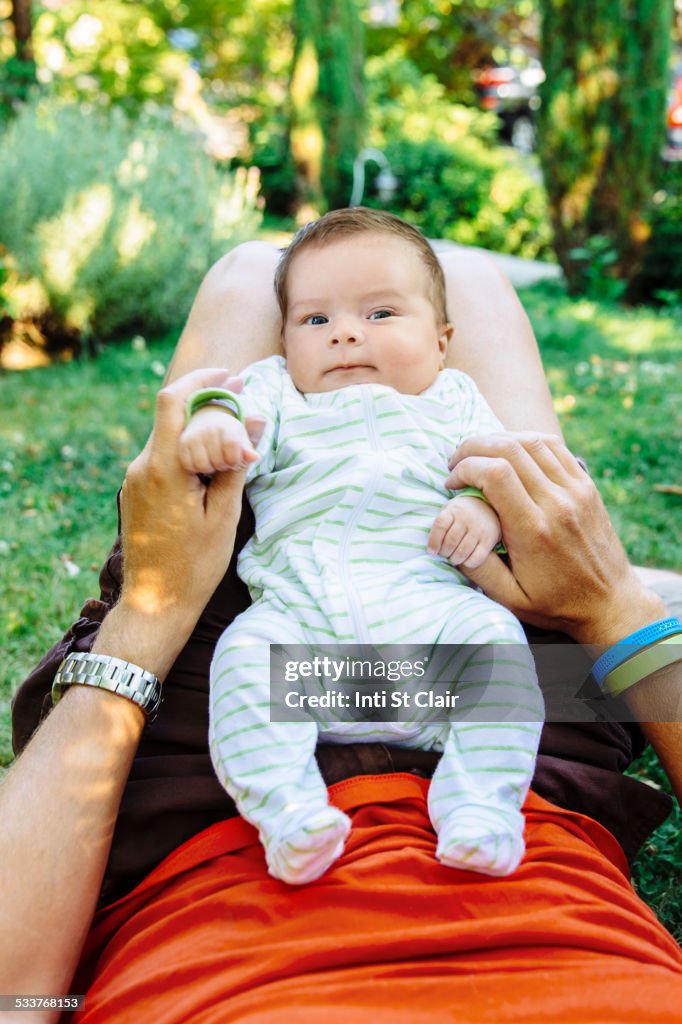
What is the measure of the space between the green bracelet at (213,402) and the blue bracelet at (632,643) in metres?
0.90

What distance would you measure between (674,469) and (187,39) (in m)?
15.2

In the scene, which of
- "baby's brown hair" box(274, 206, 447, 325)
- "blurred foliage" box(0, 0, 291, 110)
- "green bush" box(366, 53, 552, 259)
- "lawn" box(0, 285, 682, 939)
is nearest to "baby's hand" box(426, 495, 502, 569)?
"baby's brown hair" box(274, 206, 447, 325)

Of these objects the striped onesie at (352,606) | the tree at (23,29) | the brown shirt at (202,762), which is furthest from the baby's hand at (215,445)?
the tree at (23,29)

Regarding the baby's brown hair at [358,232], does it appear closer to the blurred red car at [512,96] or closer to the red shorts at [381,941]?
the red shorts at [381,941]

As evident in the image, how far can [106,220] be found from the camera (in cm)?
670

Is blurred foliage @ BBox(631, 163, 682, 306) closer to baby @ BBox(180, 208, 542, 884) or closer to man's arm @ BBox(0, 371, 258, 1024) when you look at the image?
baby @ BBox(180, 208, 542, 884)

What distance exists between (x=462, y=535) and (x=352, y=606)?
0.89ft

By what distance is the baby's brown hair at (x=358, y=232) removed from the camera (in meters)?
2.27

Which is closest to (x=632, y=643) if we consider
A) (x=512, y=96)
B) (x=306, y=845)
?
(x=306, y=845)

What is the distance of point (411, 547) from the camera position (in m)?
1.90

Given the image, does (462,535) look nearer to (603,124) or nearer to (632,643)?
(632,643)

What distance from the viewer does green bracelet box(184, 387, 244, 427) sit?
1796mm

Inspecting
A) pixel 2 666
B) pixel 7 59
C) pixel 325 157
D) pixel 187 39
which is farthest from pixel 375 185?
pixel 2 666

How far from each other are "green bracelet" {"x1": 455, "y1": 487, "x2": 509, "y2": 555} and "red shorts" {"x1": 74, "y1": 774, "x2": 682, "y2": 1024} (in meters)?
0.60
